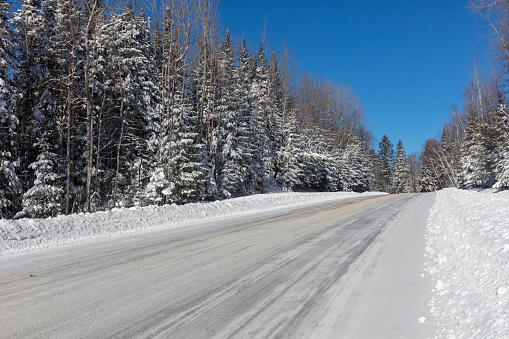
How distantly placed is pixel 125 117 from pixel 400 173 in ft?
223

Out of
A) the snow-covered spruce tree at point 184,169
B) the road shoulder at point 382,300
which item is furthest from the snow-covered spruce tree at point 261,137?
the road shoulder at point 382,300

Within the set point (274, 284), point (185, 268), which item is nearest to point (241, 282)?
point (274, 284)

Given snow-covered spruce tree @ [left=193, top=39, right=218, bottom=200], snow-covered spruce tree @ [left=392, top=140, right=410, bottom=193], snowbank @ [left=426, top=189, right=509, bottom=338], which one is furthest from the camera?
snow-covered spruce tree @ [left=392, top=140, right=410, bottom=193]

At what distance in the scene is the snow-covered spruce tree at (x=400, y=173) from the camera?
69650mm

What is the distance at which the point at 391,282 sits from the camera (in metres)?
4.11

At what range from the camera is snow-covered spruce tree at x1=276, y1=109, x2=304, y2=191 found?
3512 centimetres

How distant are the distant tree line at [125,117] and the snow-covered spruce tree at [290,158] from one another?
0.55ft

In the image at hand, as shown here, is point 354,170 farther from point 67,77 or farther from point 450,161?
point 67,77

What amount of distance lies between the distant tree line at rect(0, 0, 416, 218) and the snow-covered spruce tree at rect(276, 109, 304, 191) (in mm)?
167

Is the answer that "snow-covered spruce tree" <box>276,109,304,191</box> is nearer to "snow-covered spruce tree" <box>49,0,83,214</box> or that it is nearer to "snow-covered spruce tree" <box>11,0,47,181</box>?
"snow-covered spruce tree" <box>49,0,83,214</box>

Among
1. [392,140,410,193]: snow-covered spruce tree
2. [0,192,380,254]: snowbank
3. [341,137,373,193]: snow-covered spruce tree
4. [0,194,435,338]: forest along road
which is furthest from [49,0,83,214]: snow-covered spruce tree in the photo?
[392,140,410,193]: snow-covered spruce tree

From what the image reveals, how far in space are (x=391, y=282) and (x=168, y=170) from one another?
49.9 feet

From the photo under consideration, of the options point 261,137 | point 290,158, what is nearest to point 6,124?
point 261,137

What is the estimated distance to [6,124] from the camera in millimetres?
13992
